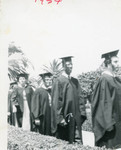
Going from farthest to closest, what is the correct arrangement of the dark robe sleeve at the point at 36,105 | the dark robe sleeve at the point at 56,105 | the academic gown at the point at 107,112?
the dark robe sleeve at the point at 36,105
the dark robe sleeve at the point at 56,105
the academic gown at the point at 107,112

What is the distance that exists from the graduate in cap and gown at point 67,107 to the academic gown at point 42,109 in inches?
2.4

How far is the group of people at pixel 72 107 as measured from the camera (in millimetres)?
2855

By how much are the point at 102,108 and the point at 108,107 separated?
0.06 meters

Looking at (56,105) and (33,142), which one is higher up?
(56,105)

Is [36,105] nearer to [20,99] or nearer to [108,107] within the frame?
[20,99]

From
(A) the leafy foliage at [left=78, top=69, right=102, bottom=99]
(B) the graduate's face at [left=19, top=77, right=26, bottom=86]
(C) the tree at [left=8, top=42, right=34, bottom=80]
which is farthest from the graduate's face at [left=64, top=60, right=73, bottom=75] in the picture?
(B) the graduate's face at [left=19, top=77, right=26, bottom=86]

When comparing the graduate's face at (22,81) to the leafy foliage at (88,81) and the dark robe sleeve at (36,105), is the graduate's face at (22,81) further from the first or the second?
the leafy foliage at (88,81)

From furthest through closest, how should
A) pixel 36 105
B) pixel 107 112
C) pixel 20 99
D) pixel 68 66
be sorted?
pixel 20 99 < pixel 36 105 < pixel 68 66 < pixel 107 112

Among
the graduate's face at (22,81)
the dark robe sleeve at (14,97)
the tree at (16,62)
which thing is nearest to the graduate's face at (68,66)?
the tree at (16,62)

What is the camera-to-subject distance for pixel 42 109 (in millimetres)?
3090

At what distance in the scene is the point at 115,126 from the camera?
2.84m

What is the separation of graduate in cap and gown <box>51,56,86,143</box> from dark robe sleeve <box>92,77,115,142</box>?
13 centimetres

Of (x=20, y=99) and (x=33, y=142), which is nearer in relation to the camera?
(x=33, y=142)

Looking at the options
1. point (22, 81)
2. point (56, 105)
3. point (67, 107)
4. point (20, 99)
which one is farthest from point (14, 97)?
point (67, 107)
